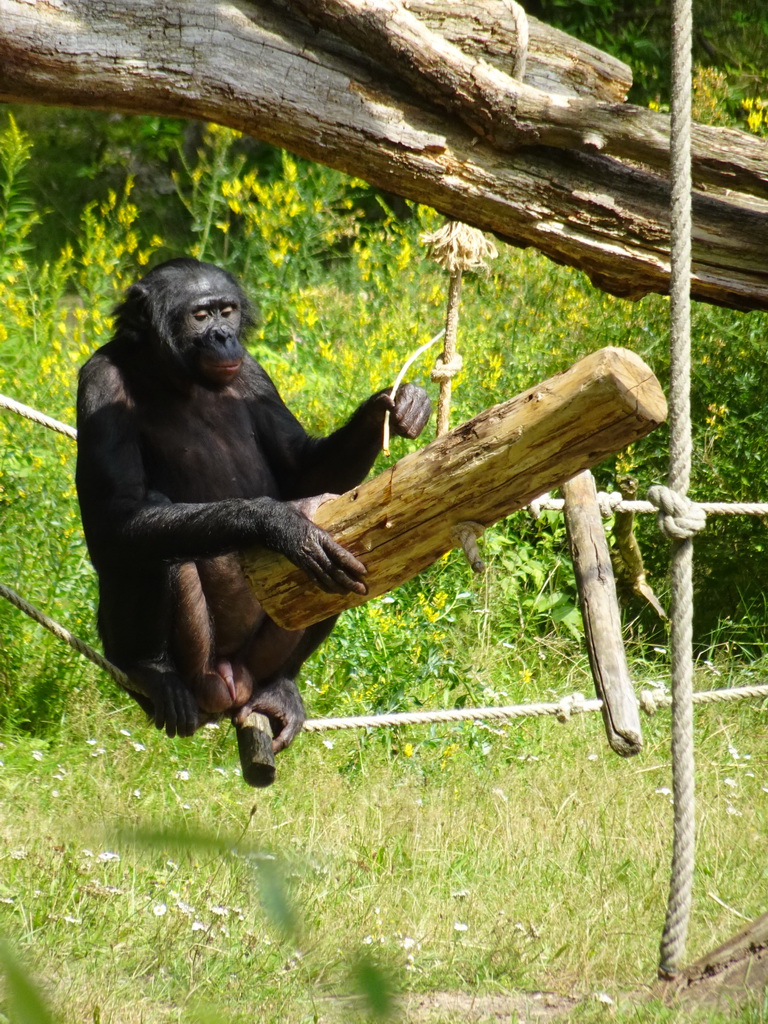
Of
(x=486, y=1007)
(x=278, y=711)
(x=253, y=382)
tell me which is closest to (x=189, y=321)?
(x=253, y=382)

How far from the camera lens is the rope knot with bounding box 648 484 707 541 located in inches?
101

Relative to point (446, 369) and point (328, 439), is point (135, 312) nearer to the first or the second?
point (328, 439)

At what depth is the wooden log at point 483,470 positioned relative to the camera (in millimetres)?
2113

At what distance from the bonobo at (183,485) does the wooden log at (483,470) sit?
75 centimetres

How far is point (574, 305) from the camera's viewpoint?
7.04 metres

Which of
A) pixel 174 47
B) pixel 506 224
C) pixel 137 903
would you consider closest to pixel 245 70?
pixel 174 47

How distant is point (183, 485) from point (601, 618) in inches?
59.7

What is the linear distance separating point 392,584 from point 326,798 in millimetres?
2336

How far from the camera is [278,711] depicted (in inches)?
154

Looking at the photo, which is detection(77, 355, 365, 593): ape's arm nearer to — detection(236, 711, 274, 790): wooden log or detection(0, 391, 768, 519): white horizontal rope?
detection(0, 391, 768, 519): white horizontal rope

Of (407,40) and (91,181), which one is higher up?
(407,40)

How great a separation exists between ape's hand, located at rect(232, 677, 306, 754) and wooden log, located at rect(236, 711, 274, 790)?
150 millimetres

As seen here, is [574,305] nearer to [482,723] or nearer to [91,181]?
[482,723]

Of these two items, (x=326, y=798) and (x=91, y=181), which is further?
(x=91, y=181)
